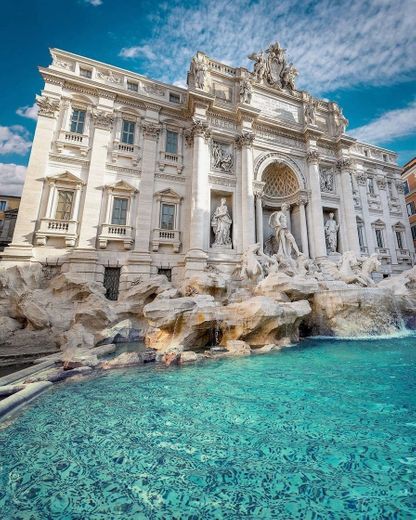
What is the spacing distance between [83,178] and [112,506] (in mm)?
13742

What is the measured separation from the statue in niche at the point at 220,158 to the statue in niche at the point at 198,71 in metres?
3.30

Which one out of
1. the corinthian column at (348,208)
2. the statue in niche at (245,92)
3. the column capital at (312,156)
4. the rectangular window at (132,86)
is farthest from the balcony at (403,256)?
the rectangular window at (132,86)

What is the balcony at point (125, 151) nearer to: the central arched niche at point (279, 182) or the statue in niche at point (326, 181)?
the central arched niche at point (279, 182)

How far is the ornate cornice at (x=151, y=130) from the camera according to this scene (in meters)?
14.1

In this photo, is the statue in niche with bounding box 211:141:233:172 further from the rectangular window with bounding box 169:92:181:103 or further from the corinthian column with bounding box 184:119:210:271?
the rectangular window with bounding box 169:92:181:103

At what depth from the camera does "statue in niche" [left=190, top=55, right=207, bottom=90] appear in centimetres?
1450

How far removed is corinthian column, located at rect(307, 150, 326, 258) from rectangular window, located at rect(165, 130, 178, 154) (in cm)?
921

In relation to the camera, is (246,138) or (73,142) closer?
(73,142)

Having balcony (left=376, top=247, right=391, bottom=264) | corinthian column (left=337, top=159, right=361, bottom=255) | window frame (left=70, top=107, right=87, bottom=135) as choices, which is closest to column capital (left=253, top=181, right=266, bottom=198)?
corinthian column (left=337, top=159, right=361, bottom=255)

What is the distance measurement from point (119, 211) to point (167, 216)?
2.57 meters

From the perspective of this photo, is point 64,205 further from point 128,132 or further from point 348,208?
point 348,208

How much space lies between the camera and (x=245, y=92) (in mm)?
15438

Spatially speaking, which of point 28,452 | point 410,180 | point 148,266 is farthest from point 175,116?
point 410,180

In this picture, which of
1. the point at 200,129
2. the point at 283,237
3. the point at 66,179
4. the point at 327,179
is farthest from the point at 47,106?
the point at 327,179
